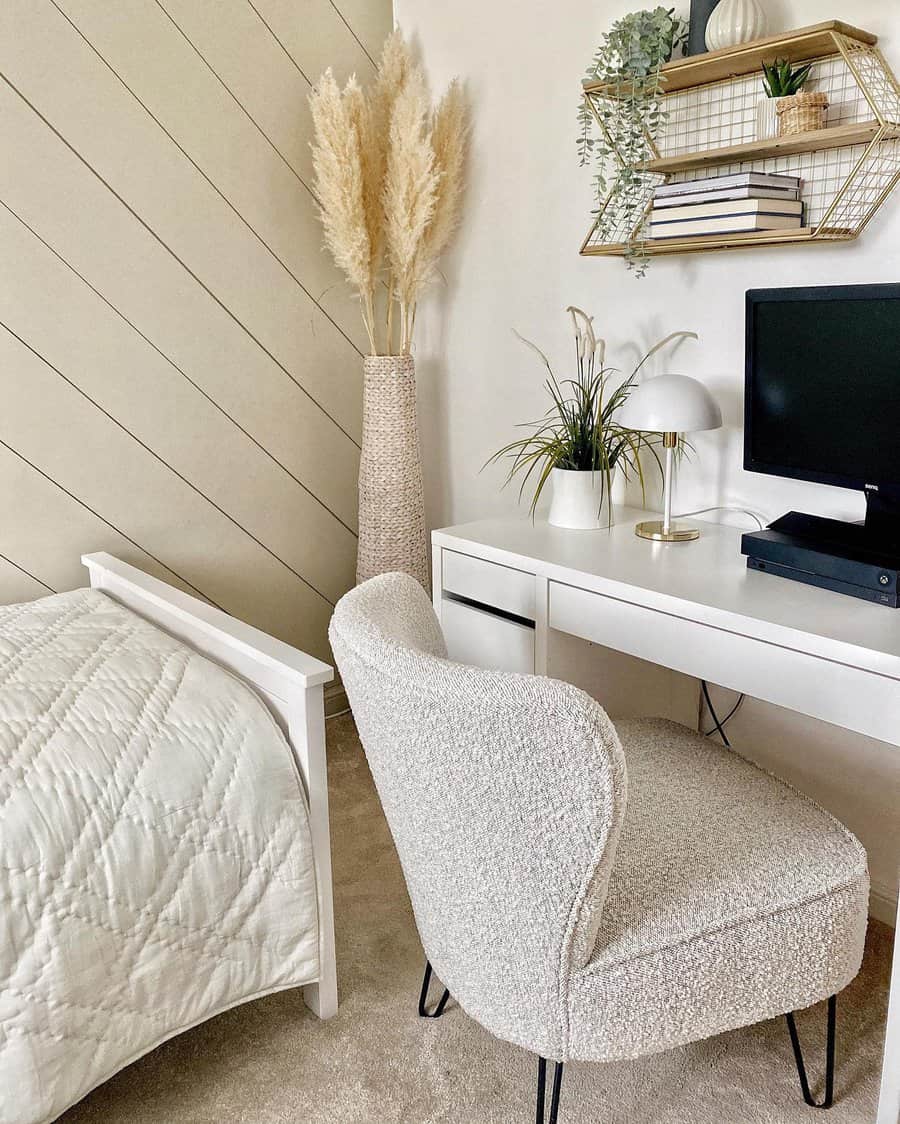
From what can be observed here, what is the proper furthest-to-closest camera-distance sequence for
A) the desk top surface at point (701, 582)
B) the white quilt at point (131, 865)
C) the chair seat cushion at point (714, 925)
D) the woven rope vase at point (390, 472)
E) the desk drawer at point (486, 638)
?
the woven rope vase at point (390, 472), the desk drawer at point (486, 638), the desk top surface at point (701, 582), the white quilt at point (131, 865), the chair seat cushion at point (714, 925)

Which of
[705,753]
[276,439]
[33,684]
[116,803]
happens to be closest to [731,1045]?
[705,753]

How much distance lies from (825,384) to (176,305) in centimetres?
147

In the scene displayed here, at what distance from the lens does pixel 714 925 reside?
124cm

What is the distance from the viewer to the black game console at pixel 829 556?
1.56m

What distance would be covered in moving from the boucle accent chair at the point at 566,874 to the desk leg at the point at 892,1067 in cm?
8

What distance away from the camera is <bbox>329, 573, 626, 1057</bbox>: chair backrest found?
1.07 meters

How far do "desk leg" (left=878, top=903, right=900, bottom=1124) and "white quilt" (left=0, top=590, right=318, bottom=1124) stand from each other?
0.86 m

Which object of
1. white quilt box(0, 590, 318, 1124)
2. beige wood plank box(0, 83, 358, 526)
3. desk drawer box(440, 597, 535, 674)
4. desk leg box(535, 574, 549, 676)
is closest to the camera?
white quilt box(0, 590, 318, 1124)

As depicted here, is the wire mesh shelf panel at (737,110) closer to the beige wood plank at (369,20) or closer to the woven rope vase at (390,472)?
the woven rope vase at (390,472)

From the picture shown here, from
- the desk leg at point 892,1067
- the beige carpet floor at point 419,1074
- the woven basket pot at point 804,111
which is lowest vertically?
the beige carpet floor at point 419,1074

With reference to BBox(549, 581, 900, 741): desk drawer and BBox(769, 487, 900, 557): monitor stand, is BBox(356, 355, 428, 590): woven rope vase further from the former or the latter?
BBox(769, 487, 900, 557): monitor stand

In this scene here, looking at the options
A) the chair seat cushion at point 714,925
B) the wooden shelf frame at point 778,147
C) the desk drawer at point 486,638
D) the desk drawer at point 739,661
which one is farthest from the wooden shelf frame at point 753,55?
the chair seat cushion at point 714,925

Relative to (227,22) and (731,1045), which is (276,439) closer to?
(227,22)

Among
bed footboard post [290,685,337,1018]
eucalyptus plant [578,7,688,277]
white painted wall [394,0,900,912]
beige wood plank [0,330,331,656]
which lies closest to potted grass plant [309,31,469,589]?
white painted wall [394,0,900,912]
